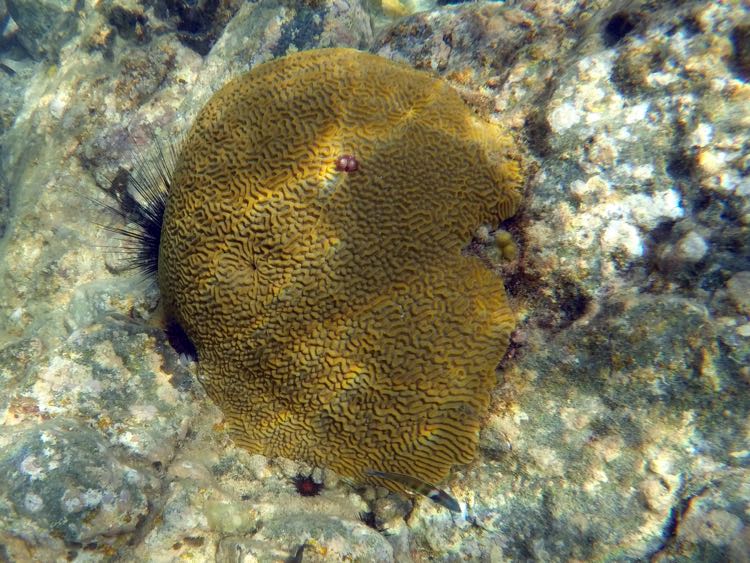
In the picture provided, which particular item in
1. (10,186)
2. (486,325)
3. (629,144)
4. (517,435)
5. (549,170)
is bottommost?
(10,186)

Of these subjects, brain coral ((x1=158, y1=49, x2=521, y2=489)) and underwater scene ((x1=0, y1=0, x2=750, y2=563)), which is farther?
brain coral ((x1=158, y1=49, x2=521, y2=489))

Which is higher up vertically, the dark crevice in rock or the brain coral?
the dark crevice in rock

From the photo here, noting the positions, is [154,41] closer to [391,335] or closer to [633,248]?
[391,335]

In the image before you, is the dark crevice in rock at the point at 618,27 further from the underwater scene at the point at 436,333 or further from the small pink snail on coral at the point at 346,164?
the small pink snail on coral at the point at 346,164

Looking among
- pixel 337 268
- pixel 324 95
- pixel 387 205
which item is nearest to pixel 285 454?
pixel 337 268

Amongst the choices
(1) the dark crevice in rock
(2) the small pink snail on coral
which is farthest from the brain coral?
(1) the dark crevice in rock

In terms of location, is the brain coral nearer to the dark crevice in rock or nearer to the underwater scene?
the underwater scene
